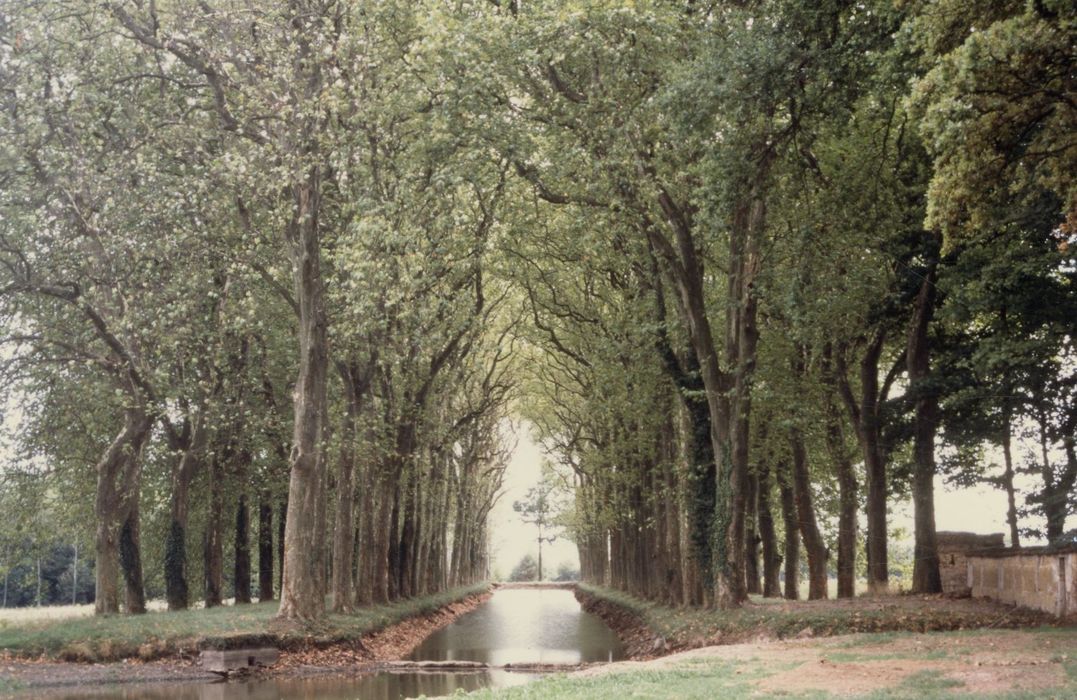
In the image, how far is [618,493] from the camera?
147 feet

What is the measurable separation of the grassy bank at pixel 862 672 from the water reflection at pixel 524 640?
31.1 feet

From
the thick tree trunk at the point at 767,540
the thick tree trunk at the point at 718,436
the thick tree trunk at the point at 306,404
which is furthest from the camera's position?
the thick tree trunk at the point at 767,540

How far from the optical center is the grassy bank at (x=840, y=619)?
69.0 ft

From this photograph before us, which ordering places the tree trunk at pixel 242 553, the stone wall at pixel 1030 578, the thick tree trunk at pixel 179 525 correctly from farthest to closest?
the tree trunk at pixel 242 553
the thick tree trunk at pixel 179 525
the stone wall at pixel 1030 578

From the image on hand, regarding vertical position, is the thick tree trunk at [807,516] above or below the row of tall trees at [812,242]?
below

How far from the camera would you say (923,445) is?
27.7 meters

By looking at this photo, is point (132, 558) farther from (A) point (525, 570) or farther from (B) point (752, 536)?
(A) point (525, 570)

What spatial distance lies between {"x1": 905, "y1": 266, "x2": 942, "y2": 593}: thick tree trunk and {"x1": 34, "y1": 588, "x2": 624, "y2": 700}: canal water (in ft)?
28.9

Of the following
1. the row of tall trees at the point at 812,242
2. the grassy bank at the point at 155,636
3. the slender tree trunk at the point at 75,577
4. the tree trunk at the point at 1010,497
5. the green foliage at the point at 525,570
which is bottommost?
the green foliage at the point at 525,570

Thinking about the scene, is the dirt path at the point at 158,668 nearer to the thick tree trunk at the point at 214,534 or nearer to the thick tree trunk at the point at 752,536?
the thick tree trunk at the point at 214,534

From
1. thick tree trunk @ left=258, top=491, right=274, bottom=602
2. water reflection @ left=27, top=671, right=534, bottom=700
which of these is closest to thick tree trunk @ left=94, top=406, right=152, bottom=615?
thick tree trunk @ left=258, top=491, right=274, bottom=602

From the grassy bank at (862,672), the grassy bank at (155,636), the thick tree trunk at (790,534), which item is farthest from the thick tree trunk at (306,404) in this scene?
the thick tree trunk at (790,534)

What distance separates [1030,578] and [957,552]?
628 centimetres

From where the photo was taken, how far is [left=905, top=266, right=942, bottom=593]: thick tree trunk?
2723cm
